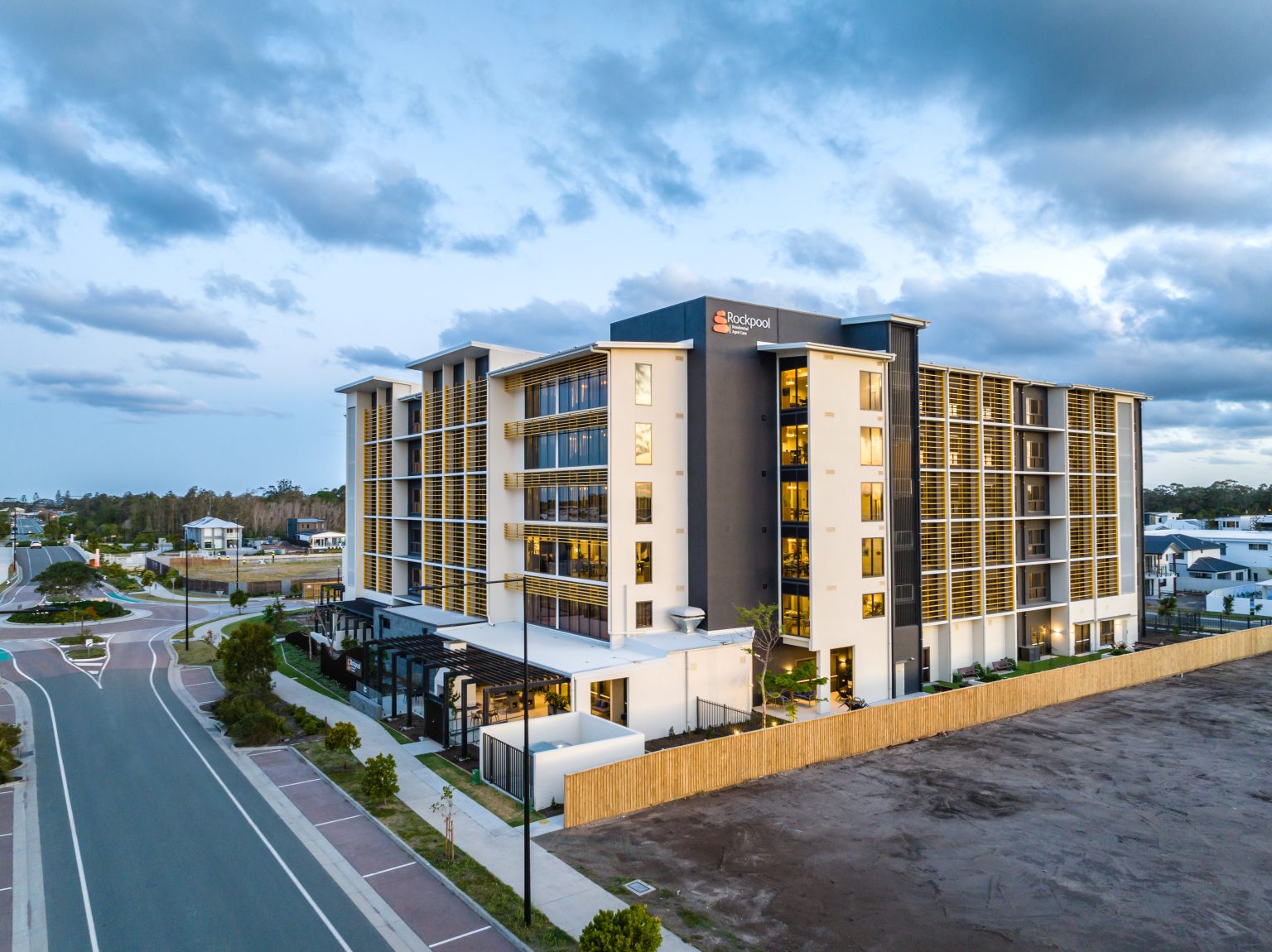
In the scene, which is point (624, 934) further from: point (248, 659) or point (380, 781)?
point (248, 659)

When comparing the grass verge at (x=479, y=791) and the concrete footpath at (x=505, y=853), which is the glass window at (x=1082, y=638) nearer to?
the grass verge at (x=479, y=791)

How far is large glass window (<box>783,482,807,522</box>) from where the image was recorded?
3738cm

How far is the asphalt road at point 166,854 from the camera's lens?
56.6 ft

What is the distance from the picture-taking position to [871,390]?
1537 inches

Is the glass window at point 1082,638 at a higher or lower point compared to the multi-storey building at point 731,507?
lower

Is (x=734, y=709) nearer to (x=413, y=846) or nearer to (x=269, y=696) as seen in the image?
(x=413, y=846)

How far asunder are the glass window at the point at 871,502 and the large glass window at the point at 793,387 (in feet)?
18.1

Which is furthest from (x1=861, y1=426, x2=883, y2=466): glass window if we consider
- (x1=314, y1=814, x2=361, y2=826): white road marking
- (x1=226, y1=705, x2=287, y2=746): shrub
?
(x1=226, y1=705, x2=287, y2=746): shrub

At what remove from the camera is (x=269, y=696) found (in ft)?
118

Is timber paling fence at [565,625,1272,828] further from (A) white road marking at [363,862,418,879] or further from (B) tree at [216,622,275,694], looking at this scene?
(B) tree at [216,622,275,694]

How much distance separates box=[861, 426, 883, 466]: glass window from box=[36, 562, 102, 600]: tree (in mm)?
73466

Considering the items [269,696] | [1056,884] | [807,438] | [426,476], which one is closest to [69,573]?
[426,476]

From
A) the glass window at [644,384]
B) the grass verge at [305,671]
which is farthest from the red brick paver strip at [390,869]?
the glass window at [644,384]

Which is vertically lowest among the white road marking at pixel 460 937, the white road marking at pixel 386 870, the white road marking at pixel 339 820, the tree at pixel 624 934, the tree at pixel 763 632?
the white road marking at pixel 339 820
